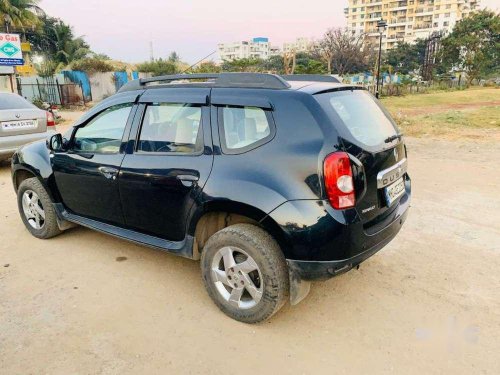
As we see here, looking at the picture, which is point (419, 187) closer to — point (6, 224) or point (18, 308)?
point (18, 308)

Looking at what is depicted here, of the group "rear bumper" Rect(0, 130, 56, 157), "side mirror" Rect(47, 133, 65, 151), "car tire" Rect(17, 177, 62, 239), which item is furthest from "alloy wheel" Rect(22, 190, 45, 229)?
"rear bumper" Rect(0, 130, 56, 157)

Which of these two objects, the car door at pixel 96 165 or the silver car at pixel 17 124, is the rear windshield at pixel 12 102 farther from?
the car door at pixel 96 165

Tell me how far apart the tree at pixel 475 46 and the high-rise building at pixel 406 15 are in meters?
57.9

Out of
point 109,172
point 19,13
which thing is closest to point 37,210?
point 109,172

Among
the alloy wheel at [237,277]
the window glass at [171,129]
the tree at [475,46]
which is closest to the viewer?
the alloy wheel at [237,277]

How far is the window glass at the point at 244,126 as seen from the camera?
269cm

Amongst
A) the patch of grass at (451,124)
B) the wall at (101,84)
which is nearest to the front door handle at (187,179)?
the patch of grass at (451,124)

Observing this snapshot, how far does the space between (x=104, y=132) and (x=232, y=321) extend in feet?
6.79

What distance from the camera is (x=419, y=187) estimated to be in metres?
5.99

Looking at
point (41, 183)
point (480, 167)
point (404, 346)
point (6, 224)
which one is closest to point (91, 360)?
point (404, 346)

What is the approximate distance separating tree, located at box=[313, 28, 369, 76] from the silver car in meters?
41.4

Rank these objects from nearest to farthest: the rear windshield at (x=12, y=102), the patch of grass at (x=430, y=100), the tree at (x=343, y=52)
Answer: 1. the rear windshield at (x=12, y=102)
2. the patch of grass at (x=430, y=100)
3. the tree at (x=343, y=52)

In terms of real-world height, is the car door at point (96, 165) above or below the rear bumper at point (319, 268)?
above

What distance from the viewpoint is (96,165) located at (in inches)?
138
